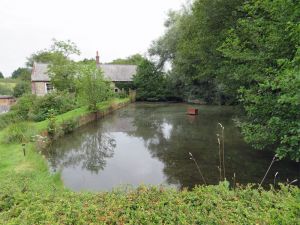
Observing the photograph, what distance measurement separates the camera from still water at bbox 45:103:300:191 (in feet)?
24.2

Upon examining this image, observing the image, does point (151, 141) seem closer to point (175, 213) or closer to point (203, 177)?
point (203, 177)

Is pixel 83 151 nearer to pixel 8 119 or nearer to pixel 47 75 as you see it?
pixel 8 119

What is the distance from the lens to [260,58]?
7520mm

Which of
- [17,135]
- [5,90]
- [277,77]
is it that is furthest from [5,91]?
[277,77]

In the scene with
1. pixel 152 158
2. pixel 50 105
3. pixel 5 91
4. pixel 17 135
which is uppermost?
pixel 5 91

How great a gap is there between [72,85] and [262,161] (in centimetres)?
1842

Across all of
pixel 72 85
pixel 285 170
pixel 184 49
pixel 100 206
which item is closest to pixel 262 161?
pixel 285 170

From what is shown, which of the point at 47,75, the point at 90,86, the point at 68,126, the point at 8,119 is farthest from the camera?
the point at 47,75

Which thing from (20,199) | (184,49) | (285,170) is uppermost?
(184,49)

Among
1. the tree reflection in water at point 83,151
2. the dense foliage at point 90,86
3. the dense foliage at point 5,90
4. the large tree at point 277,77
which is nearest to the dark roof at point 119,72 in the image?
the dense foliage at point 5,90

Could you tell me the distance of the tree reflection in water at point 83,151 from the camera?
9.03 meters

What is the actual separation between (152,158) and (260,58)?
5.40m

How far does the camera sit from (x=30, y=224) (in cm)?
301

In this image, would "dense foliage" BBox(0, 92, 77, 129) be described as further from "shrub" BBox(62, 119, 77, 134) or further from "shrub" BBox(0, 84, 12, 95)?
"shrub" BBox(0, 84, 12, 95)
